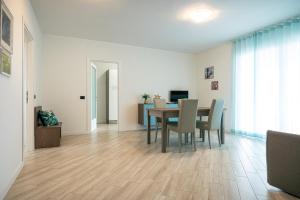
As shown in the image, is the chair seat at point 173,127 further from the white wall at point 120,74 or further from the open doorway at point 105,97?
the open doorway at point 105,97

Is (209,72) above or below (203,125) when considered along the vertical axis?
above

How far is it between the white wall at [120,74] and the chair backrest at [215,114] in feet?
8.68

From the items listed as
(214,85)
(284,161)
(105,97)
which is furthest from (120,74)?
(284,161)

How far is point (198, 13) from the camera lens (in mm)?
3576

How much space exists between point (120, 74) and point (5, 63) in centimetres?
391

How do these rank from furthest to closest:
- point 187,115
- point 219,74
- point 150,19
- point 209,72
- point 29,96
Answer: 1. point 209,72
2. point 219,74
3. point 150,19
4. point 187,115
5. point 29,96

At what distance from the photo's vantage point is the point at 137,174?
2.53 m

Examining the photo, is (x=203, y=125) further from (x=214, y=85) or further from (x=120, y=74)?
(x=120, y=74)

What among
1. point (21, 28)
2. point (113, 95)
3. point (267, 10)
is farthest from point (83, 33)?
point (267, 10)

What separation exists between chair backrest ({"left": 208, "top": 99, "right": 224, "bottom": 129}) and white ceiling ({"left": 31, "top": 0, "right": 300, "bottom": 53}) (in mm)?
1604

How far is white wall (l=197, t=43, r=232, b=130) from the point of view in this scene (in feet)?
18.3

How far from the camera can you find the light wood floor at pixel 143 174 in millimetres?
2016

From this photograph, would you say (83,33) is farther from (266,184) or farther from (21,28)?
(266,184)

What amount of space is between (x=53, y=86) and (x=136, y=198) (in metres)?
4.00
